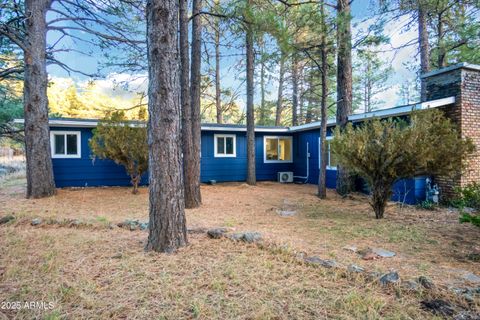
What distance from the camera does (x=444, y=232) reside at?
4566 millimetres

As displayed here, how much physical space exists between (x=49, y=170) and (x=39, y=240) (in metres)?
4.95

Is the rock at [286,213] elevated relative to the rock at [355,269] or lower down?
lower down

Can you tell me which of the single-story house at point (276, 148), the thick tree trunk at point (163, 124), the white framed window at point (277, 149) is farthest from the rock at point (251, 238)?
the white framed window at point (277, 149)

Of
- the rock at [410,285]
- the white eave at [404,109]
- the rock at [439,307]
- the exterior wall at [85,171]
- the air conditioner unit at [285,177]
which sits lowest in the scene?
the rock at [439,307]

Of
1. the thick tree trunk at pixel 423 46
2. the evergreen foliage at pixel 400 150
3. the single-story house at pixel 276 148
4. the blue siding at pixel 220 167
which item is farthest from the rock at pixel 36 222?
the thick tree trunk at pixel 423 46

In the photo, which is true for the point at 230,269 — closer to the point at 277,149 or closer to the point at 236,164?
the point at 236,164

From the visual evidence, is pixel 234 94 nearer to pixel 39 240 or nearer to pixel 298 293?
pixel 39 240

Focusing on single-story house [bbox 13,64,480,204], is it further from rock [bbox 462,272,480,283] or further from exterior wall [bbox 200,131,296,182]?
rock [bbox 462,272,480,283]

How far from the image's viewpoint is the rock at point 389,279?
246 centimetres

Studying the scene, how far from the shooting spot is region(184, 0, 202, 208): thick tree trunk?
644 cm

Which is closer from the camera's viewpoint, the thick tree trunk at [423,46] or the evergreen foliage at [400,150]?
the evergreen foliage at [400,150]

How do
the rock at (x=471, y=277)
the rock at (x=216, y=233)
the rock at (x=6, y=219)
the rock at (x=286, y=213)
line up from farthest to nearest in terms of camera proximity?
1. the rock at (x=286, y=213)
2. the rock at (x=6, y=219)
3. the rock at (x=216, y=233)
4. the rock at (x=471, y=277)

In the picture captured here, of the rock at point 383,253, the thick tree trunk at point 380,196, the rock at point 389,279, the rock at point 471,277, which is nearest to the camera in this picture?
the rock at point 389,279

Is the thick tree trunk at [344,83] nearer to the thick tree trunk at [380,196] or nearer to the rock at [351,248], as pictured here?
the thick tree trunk at [380,196]
